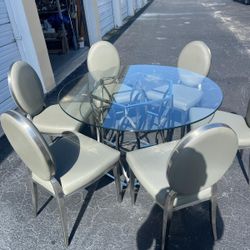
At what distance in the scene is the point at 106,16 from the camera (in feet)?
25.2

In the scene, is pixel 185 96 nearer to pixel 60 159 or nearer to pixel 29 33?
pixel 60 159

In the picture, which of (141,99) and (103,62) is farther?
(103,62)

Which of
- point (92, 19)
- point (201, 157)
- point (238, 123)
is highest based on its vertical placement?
point (201, 157)

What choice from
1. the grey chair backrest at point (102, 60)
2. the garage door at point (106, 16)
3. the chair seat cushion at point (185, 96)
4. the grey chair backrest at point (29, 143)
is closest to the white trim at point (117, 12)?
the garage door at point (106, 16)

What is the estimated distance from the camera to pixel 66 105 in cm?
229

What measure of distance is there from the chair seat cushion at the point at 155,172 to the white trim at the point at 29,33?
2522 mm

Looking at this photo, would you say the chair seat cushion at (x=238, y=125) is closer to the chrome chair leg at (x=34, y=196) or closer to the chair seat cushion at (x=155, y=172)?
the chair seat cushion at (x=155, y=172)

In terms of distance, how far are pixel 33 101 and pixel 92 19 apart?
4.40 metres

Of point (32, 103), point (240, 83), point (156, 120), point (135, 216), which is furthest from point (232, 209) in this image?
point (240, 83)

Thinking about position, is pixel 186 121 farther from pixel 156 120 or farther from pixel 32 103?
pixel 32 103

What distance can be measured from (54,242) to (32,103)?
1.17 metres

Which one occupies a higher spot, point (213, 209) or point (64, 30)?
point (64, 30)

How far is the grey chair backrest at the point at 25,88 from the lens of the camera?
6.98 ft

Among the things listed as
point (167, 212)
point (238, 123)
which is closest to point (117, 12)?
point (238, 123)
